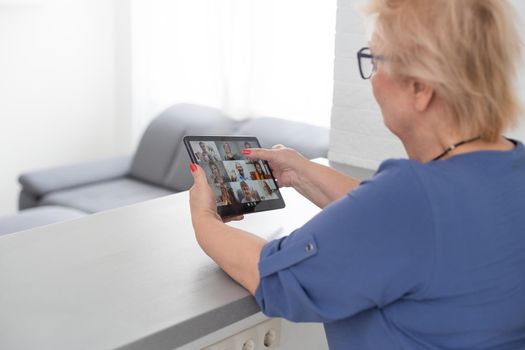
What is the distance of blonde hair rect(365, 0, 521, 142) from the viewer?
1.00 metres

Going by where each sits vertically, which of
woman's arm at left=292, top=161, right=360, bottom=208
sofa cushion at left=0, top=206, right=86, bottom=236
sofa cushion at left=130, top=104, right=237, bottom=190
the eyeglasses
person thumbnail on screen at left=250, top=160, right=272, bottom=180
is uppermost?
the eyeglasses

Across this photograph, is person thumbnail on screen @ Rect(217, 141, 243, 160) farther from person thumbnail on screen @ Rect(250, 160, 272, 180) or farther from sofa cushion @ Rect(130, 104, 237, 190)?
sofa cushion @ Rect(130, 104, 237, 190)

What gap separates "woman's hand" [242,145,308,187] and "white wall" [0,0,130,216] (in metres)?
2.91

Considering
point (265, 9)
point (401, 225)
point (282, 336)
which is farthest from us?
point (265, 9)

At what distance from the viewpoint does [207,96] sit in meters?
4.12

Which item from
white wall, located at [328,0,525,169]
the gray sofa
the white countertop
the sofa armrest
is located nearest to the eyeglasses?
the white countertop

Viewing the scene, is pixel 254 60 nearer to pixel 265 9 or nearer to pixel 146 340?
pixel 265 9

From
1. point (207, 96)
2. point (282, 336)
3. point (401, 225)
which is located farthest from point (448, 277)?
point (207, 96)

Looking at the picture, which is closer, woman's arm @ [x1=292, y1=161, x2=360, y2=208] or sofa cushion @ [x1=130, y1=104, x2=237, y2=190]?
woman's arm @ [x1=292, y1=161, x2=360, y2=208]

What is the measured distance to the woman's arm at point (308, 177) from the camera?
143 cm

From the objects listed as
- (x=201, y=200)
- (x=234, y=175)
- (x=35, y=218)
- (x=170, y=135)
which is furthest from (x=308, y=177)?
(x=170, y=135)

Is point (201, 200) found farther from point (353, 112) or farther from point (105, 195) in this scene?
point (105, 195)

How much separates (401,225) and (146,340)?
35 centimetres

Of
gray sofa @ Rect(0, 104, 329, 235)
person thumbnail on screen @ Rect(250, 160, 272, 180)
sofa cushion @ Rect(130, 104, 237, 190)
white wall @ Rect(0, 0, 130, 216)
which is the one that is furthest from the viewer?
white wall @ Rect(0, 0, 130, 216)
